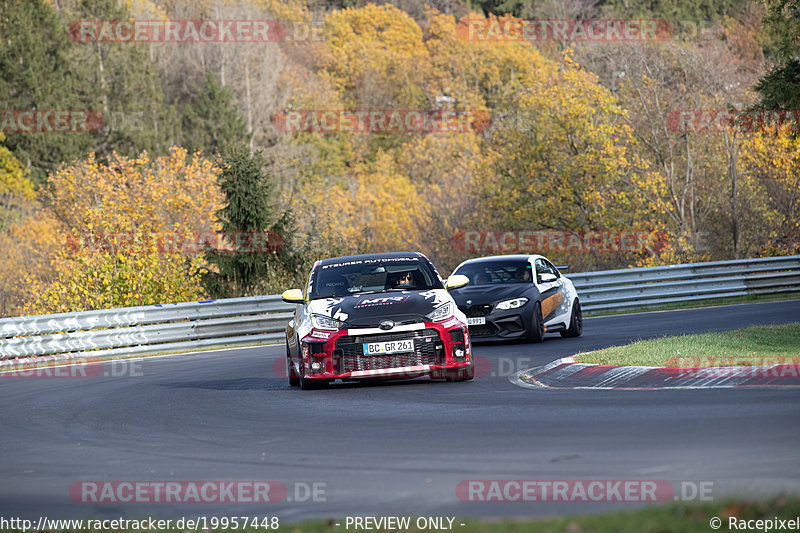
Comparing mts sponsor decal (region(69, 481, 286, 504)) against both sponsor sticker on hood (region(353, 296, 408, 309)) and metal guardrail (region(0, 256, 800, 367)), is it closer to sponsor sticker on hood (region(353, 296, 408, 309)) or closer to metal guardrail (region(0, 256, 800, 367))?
sponsor sticker on hood (region(353, 296, 408, 309))

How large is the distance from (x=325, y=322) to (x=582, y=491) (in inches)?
270

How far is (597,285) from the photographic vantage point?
27406mm

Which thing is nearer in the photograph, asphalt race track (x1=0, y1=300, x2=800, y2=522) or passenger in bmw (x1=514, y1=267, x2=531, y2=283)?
asphalt race track (x1=0, y1=300, x2=800, y2=522)

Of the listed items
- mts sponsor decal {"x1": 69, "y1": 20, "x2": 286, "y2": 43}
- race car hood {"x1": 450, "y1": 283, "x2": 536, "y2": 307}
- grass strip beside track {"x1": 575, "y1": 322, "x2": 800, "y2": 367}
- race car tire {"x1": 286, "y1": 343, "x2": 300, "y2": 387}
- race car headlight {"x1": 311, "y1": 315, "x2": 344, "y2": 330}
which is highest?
mts sponsor decal {"x1": 69, "y1": 20, "x2": 286, "y2": 43}

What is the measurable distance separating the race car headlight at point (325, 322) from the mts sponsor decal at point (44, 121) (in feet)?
175

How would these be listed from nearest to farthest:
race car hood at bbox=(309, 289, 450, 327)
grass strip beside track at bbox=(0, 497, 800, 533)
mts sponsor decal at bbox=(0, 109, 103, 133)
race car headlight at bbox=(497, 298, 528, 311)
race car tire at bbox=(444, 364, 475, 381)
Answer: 1. grass strip beside track at bbox=(0, 497, 800, 533)
2. race car hood at bbox=(309, 289, 450, 327)
3. race car tire at bbox=(444, 364, 475, 381)
4. race car headlight at bbox=(497, 298, 528, 311)
5. mts sponsor decal at bbox=(0, 109, 103, 133)

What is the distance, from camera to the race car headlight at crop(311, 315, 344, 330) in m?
12.7

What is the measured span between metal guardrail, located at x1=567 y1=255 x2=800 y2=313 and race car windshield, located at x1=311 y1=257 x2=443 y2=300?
12.2 metres

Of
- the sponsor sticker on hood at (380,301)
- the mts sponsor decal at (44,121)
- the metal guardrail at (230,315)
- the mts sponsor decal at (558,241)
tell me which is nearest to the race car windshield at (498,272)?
the metal guardrail at (230,315)

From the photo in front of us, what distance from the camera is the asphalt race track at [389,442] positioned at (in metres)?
6.59

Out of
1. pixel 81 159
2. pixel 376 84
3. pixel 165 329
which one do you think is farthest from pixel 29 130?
pixel 165 329

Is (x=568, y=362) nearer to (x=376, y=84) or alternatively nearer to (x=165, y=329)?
(x=165, y=329)

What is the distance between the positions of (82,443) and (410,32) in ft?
300

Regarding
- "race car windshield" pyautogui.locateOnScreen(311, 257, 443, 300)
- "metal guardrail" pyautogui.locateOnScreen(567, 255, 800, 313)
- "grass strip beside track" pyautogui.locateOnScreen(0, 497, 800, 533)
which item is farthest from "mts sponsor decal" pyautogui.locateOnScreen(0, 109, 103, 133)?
"grass strip beside track" pyautogui.locateOnScreen(0, 497, 800, 533)
